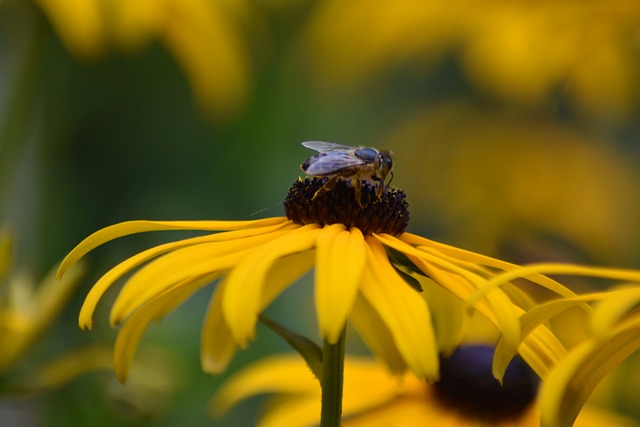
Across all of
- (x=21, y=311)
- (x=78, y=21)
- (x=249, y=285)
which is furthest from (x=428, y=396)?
(x=78, y=21)

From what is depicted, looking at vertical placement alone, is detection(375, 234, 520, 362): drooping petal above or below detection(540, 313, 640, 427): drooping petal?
above

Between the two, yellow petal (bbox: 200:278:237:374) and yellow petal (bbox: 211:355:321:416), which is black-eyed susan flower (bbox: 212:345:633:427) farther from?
yellow petal (bbox: 200:278:237:374)

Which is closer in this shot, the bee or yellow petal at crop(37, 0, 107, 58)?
the bee

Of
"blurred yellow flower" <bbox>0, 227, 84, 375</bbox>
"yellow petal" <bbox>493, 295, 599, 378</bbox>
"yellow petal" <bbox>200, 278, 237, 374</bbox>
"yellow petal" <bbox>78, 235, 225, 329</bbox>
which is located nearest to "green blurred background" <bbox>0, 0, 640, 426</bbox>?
"blurred yellow flower" <bbox>0, 227, 84, 375</bbox>

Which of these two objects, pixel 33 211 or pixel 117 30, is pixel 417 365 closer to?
pixel 117 30

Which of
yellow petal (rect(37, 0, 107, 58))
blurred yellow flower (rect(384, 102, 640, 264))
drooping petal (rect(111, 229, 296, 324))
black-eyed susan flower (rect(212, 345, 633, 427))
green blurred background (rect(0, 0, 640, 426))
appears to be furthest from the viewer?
blurred yellow flower (rect(384, 102, 640, 264))

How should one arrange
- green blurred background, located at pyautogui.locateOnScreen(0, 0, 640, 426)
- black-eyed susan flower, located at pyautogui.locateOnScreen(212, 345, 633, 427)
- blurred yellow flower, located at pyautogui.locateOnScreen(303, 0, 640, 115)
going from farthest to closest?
blurred yellow flower, located at pyautogui.locateOnScreen(303, 0, 640, 115)
green blurred background, located at pyautogui.locateOnScreen(0, 0, 640, 426)
black-eyed susan flower, located at pyautogui.locateOnScreen(212, 345, 633, 427)

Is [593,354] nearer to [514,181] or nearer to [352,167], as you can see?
[352,167]

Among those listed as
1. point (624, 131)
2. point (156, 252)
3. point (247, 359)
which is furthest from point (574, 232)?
point (156, 252)
